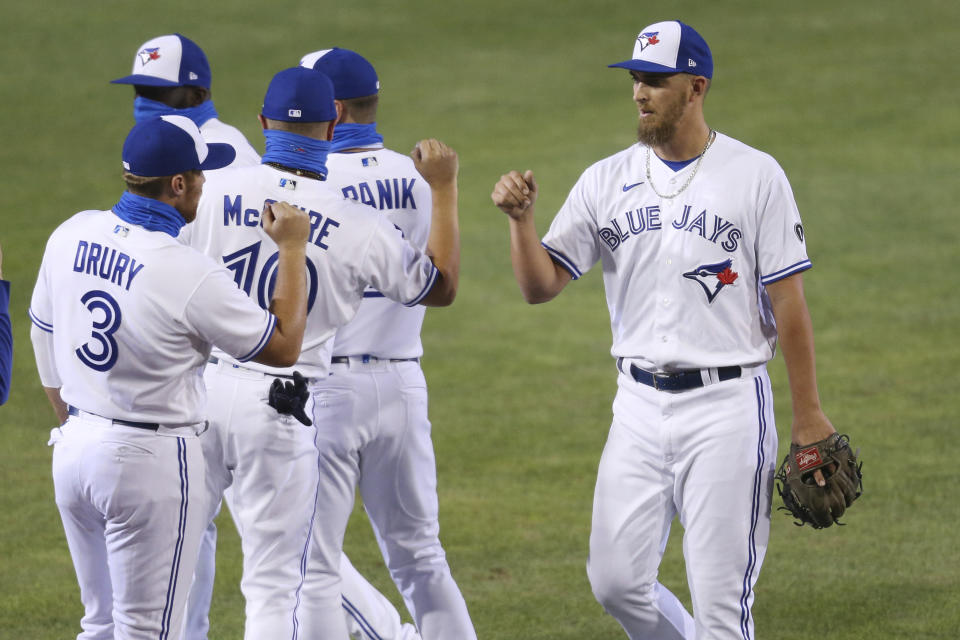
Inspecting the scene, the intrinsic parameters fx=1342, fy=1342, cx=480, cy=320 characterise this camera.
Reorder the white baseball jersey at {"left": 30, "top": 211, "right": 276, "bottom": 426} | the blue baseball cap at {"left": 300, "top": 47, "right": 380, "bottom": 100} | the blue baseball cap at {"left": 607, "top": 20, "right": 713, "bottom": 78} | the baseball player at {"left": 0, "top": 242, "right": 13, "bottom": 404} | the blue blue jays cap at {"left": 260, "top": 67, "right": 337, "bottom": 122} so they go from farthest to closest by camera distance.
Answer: the blue baseball cap at {"left": 300, "top": 47, "right": 380, "bottom": 100}
the blue baseball cap at {"left": 607, "top": 20, "right": 713, "bottom": 78}
the blue blue jays cap at {"left": 260, "top": 67, "right": 337, "bottom": 122}
the white baseball jersey at {"left": 30, "top": 211, "right": 276, "bottom": 426}
the baseball player at {"left": 0, "top": 242, "right": 13, "bottom": 404}

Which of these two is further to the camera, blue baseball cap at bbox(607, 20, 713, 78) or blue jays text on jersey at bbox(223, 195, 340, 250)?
blue baseball cap at bbox(607, 20, 713, 78)

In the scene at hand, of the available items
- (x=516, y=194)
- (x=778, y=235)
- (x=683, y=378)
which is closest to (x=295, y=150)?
(x=516, y=194)

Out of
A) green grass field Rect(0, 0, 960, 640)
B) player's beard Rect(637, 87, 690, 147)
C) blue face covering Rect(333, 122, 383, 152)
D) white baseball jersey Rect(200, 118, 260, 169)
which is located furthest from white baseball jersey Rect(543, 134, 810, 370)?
green grass field Rect(0, 0, 960, 640)

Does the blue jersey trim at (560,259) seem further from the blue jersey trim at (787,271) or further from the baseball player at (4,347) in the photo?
the baseball player at (4,347)

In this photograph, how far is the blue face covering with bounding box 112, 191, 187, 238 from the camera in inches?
173

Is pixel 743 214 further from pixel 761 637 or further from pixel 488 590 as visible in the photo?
pixel 488 590

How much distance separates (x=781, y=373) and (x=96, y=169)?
10.3 metres

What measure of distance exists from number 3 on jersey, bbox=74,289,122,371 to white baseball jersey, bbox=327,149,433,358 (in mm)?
1244

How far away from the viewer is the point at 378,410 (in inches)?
214

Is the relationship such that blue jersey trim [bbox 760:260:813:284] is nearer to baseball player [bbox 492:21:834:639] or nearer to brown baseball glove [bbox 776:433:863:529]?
baseball player [bbox 492:21:834:639]

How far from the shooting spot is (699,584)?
4836mm

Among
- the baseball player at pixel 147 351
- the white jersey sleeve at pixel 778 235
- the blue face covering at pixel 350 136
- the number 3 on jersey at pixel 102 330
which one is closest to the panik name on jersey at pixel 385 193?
the blue face covering at pixel 350 136

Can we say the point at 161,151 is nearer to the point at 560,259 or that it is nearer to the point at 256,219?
the point at 256,219

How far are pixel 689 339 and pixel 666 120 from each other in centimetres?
84
